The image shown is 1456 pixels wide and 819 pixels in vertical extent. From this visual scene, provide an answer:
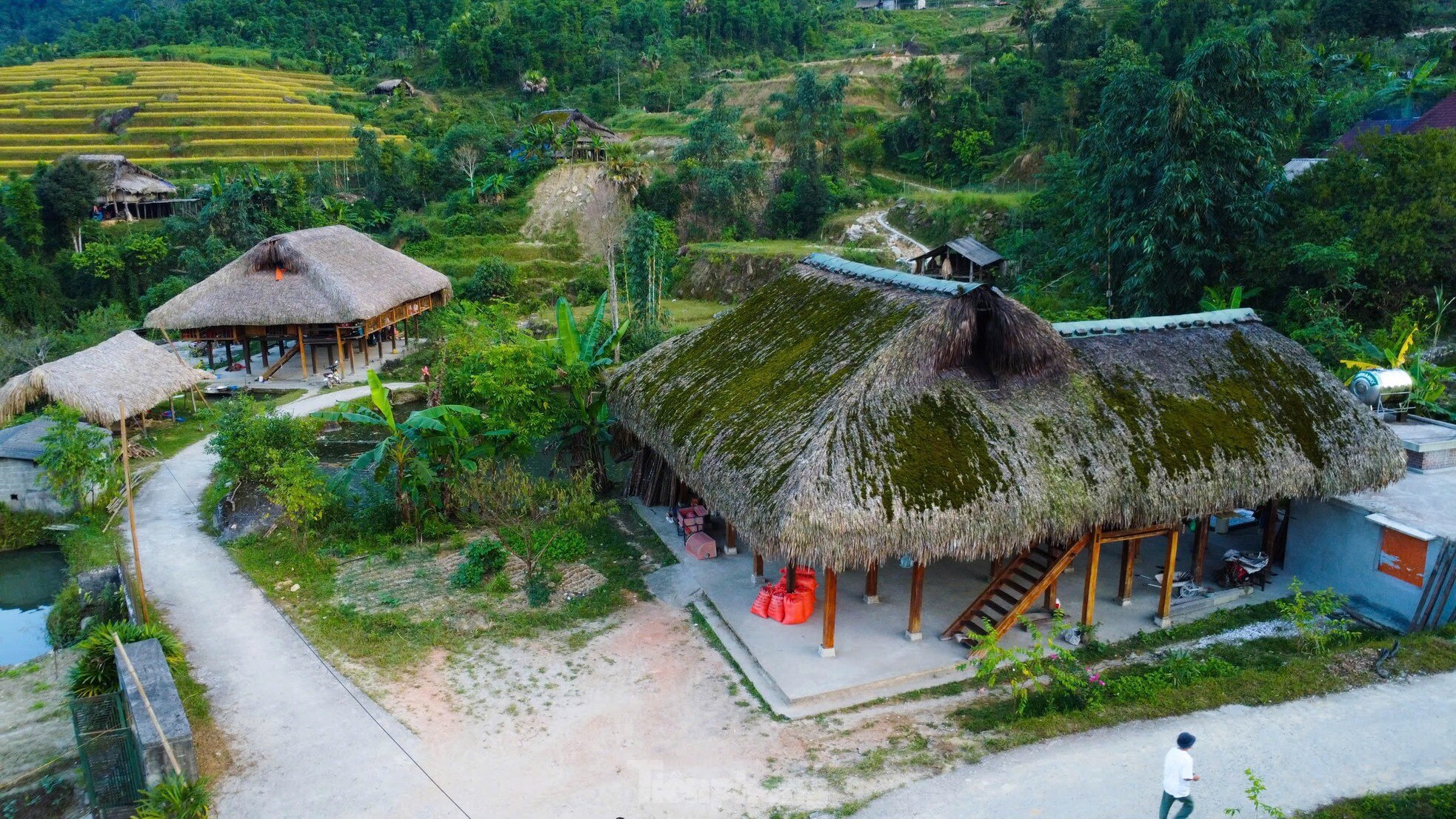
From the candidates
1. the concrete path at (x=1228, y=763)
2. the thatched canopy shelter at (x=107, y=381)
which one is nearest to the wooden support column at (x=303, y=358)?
the thatched canopy shelter at (x=107, y=381)

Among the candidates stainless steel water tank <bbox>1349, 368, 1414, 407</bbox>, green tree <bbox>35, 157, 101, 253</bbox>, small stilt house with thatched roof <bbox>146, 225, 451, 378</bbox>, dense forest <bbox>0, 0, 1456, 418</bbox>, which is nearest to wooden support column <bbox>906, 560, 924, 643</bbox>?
stainless steel water tank <bbox>1349, 368, 1414, 407</bbox>

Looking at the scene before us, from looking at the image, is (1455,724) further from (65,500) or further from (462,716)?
(65,500)

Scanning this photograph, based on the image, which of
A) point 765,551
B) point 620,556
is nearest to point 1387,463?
point 765,551

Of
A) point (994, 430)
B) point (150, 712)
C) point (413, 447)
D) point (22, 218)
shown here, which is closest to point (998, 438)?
point (994, 430)

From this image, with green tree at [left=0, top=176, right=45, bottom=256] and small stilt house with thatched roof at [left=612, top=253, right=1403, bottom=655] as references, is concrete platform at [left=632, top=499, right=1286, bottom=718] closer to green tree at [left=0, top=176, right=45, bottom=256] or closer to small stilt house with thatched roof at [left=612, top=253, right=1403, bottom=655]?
small stilt house with thatched roof at [left=612, top=253, right=1403, bottom=655]

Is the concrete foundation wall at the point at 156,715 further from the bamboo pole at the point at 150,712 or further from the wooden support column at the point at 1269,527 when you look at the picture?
the wooden support column at the point at 1269,527

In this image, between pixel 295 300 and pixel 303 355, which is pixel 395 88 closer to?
pixel 303 355
